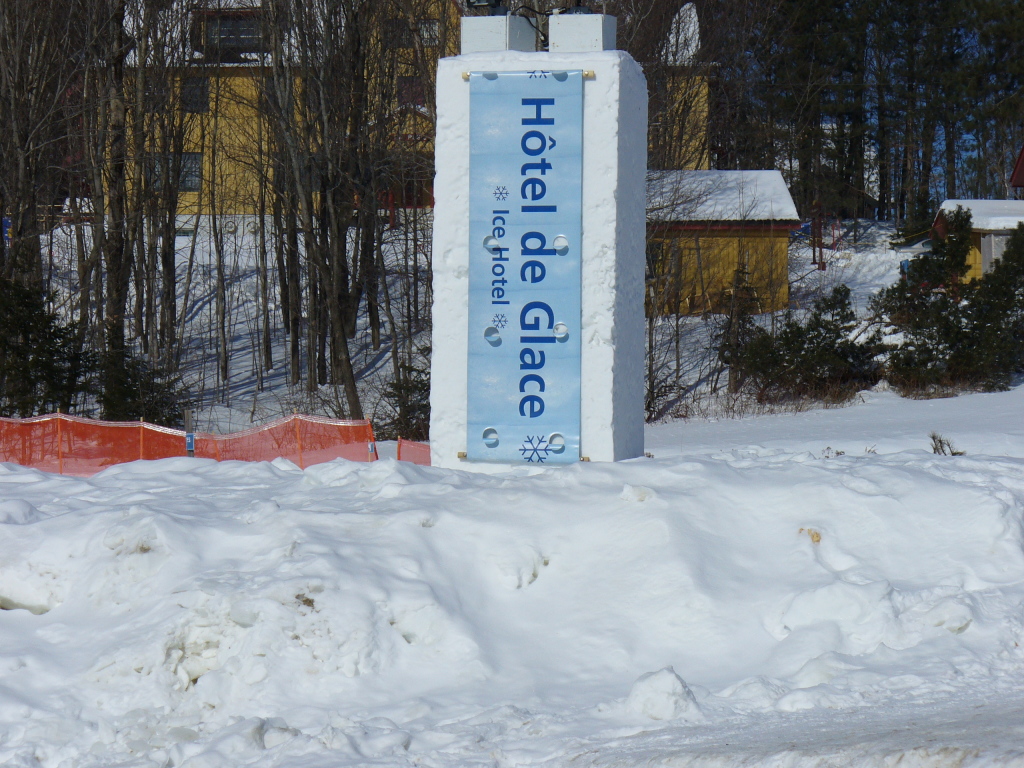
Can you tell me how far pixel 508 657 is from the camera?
18.1ft

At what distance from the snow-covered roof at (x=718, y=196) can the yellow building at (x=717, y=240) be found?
3 cm

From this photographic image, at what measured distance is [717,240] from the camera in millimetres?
31078

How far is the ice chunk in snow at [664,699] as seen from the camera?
15.7ft

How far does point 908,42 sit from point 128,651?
4708cm

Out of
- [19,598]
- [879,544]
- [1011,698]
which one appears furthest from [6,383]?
[1011,698]

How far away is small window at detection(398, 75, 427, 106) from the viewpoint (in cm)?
2633

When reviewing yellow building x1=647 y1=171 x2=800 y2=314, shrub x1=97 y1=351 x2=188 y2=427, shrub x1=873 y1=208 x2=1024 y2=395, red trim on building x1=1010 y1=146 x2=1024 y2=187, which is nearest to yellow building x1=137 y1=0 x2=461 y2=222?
yellow building x1=647 y1=171 x2=800 y2=314

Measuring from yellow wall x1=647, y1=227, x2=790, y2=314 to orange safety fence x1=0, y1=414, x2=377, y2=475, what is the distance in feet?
55.4

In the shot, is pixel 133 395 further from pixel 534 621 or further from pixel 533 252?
pixel 534 621

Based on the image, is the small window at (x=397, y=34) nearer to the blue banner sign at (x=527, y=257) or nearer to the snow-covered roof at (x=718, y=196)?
the snow-covered roof at (x=718, y=196)

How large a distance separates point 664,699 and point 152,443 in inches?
339

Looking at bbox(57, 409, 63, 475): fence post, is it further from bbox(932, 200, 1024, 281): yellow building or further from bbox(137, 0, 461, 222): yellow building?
bbox(932, 200, 1024, 281): yellow building

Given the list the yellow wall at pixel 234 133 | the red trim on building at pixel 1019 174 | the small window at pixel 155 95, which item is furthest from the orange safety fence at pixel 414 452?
the red trim on building at pixel 1019 174

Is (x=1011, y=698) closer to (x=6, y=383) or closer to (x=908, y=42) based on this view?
(x=6, y=383)
